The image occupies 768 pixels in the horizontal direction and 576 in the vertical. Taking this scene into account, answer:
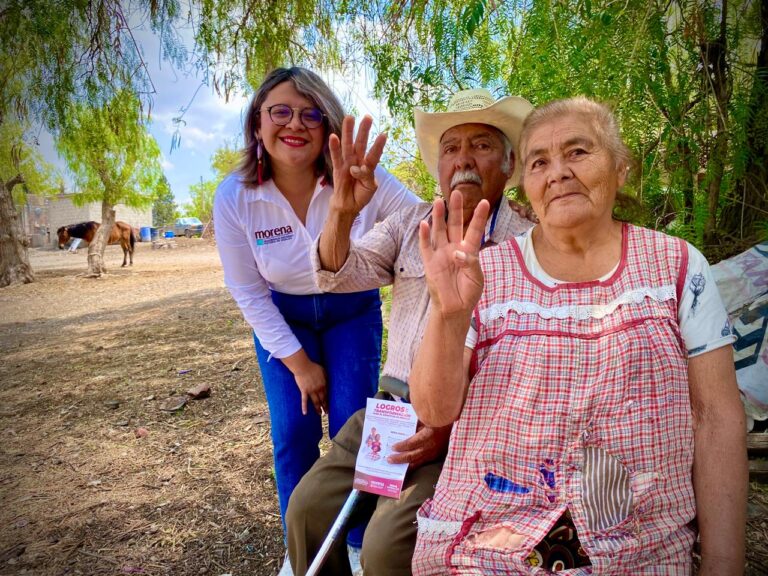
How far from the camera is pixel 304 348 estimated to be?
8.28ft

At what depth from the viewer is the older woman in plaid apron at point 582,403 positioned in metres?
1.37

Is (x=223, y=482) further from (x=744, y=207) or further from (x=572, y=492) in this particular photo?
(x=744, y=207)

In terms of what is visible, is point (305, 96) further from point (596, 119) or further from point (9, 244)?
point (9, 244)

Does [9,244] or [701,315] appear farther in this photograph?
[9,244]

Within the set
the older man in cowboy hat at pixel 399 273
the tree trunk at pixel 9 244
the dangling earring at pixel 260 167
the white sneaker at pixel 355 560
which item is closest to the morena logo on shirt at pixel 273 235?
the dangling earring at pixel 260 167

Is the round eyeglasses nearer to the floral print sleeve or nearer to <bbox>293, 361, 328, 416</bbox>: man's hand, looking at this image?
<bbox>293, 361, 328, 416</bbox>: man's hand

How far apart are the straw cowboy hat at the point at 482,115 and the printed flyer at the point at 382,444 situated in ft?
3.52

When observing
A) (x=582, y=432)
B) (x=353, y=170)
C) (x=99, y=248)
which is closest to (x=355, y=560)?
(x=582, y=432)

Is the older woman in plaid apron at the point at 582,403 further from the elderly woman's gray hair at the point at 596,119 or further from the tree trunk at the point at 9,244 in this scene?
the tree trunk at the point at 9,244

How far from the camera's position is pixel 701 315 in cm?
144

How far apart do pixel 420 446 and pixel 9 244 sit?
17.3 meters

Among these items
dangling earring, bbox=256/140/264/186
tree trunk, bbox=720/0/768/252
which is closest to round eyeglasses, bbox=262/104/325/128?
dangling earring, bbox=256/140/264/186

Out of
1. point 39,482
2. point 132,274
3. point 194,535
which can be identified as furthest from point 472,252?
point 132,274

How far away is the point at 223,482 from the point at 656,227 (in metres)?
3.02
